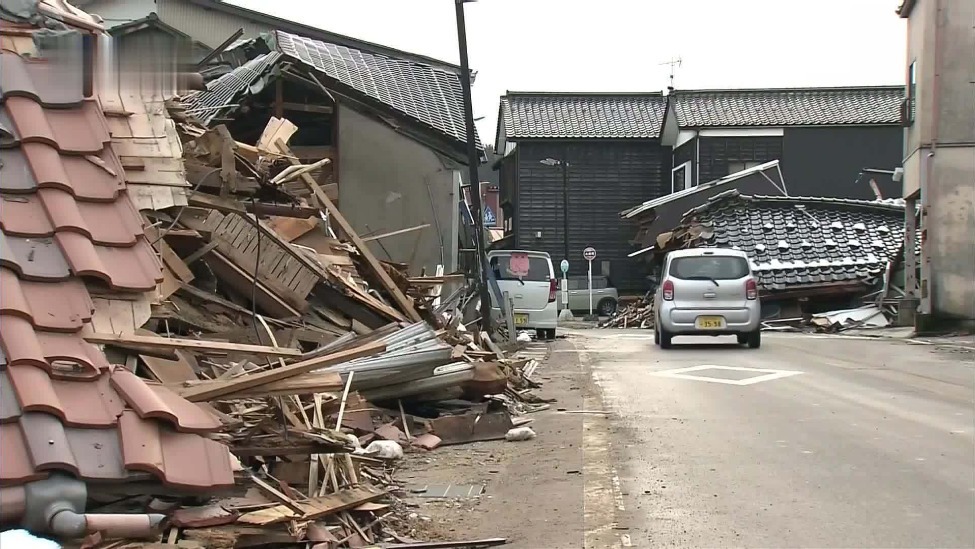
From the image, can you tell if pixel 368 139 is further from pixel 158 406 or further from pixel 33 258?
pixel 158 406

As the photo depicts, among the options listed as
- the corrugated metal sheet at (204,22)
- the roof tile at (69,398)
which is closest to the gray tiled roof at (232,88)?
the corrugated metal sheet at (204,22)

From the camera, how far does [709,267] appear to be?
1623cm

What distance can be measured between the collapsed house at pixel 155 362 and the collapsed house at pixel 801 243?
71.4ft

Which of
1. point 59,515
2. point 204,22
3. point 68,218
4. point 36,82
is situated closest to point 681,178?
point 204,22

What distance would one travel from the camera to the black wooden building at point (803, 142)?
39.4 meters

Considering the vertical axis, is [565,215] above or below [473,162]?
below

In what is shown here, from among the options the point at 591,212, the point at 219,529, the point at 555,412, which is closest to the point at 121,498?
the point at 219,529

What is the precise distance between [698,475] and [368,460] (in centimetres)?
213

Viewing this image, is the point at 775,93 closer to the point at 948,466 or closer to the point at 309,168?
the point at 309,168

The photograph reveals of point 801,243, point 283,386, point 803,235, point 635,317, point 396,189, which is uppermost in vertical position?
point 396,189

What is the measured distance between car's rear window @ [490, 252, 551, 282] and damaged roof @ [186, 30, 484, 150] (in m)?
3.51

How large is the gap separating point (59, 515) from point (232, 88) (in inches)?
514

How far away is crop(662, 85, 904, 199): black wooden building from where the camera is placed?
129 feet

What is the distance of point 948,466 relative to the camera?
6.20 m
